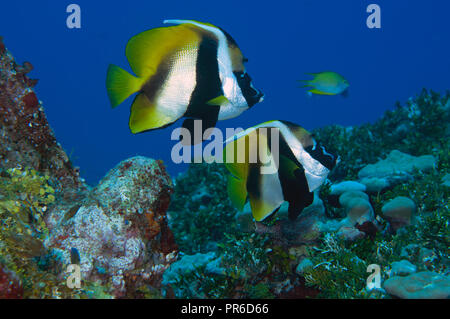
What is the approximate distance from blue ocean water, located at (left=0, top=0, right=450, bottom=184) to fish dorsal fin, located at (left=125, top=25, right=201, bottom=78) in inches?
4276

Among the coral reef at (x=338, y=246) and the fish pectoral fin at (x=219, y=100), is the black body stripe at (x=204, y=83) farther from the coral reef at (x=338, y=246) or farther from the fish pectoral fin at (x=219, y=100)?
the coral reef at (x=338, y=246)

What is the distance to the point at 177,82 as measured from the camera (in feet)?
5.44

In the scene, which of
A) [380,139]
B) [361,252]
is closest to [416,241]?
[361,252]

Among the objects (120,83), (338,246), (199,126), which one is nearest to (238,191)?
(199,126)

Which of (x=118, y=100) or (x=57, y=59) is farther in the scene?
(x=57, y=59)

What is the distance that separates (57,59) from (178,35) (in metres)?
138

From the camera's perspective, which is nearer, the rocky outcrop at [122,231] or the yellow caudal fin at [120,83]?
the yellow caudal fin at [120,83]

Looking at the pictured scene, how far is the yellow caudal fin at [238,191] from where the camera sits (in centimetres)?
216

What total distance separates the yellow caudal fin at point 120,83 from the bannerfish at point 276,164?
76 cm

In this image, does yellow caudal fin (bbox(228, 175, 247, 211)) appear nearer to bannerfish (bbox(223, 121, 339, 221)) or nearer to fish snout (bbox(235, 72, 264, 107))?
bannerfish (bbox(223, 121, 339, 221))

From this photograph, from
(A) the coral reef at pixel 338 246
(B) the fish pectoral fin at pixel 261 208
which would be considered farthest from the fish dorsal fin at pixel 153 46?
(A) the coral reef at pixel 338 246

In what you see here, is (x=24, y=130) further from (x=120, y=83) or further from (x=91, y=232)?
(x=120, y=83)

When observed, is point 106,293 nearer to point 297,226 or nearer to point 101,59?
point 297,226
